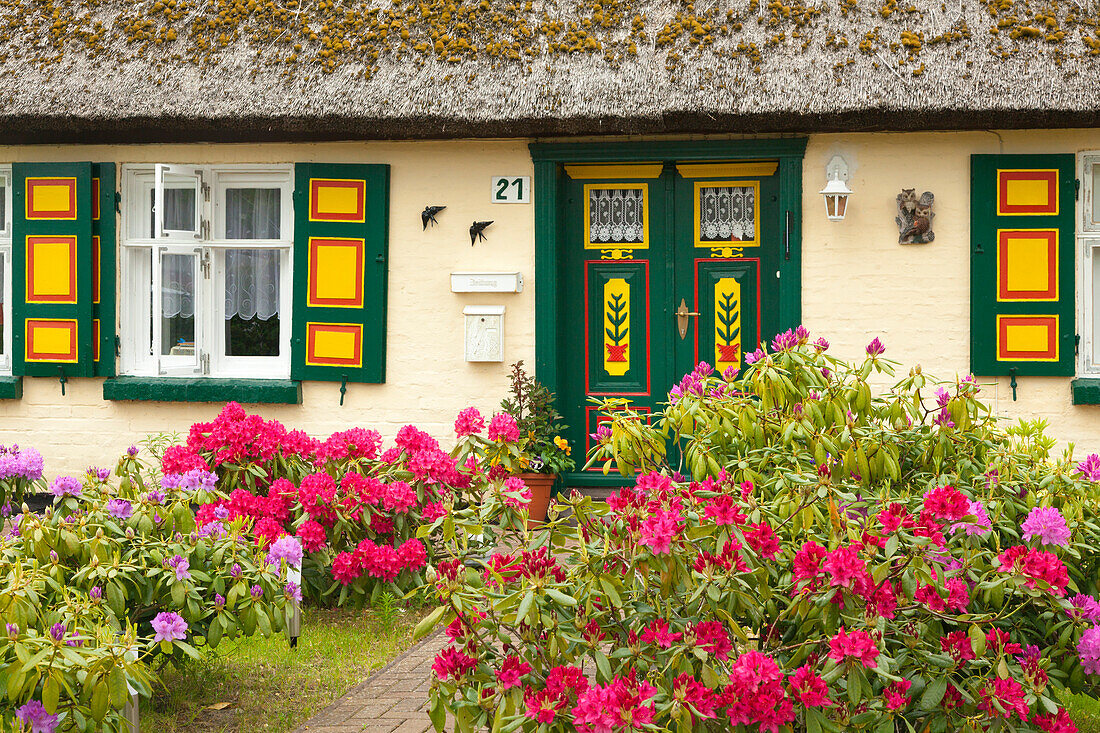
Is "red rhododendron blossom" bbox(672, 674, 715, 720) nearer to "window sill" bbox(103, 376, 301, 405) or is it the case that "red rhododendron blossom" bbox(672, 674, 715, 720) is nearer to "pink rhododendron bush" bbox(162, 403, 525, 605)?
"pink rhododendron bush" bbox(162, 403, 525, 605)

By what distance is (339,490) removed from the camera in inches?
203

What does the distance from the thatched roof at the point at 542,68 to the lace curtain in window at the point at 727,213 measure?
19.8 inches

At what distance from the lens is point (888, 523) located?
258 centimetres

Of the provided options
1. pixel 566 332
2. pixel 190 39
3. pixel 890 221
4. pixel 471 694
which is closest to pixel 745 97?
pixel 890 221

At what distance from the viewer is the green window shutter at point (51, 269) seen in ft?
25.2

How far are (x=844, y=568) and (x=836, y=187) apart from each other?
4.72m

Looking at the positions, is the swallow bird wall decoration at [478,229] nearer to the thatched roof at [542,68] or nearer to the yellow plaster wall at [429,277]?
the yellow plaster wall at [429,277]

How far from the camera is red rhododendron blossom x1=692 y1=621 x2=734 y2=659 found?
2555 mm

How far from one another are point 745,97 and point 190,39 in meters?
3.87

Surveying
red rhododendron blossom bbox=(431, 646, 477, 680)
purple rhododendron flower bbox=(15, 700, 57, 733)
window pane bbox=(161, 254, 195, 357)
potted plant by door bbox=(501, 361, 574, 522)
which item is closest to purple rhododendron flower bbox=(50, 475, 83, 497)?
purple rhododendron flower bbox=(15, 700, 57, 733)

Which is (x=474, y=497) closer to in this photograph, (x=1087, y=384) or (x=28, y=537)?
(x=28, y=537)

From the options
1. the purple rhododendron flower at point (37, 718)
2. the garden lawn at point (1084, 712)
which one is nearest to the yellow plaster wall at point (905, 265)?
the garden lawn at point (1084, 712)

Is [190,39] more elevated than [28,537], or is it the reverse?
[190,39]

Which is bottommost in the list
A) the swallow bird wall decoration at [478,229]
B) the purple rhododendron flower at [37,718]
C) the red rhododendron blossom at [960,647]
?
the purple rhododendron flower at [37,718]
